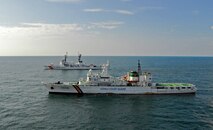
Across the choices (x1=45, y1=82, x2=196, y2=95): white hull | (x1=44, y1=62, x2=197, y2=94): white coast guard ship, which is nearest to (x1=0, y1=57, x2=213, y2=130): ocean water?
(x1=45, y1=82, x2=196, y2=95): white hull

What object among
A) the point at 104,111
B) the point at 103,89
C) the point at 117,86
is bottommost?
the point at 104,111

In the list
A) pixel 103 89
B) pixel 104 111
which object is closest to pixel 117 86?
pixel 103 89

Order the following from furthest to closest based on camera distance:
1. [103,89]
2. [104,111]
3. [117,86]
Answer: [103,89] < [117,86] < [104,111]

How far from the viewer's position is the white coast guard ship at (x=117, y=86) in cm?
7550

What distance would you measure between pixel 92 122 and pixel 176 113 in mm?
20232

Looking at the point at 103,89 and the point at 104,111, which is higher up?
the point at 103,89

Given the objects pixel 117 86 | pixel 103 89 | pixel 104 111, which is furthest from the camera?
pixel 103 89

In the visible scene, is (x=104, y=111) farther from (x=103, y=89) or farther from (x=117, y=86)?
(x=117, y=86)

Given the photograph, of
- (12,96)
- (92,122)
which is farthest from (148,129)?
(12,96)

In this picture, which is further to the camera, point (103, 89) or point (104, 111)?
point (103, 89)

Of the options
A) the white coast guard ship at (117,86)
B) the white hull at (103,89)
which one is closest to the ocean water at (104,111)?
the white hull at (103,89)

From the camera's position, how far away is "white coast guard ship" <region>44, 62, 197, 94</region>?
75500mm

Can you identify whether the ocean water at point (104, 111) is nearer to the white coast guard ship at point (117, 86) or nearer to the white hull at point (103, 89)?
the white hull at point (103, 89)

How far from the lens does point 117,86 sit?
7550 cm
